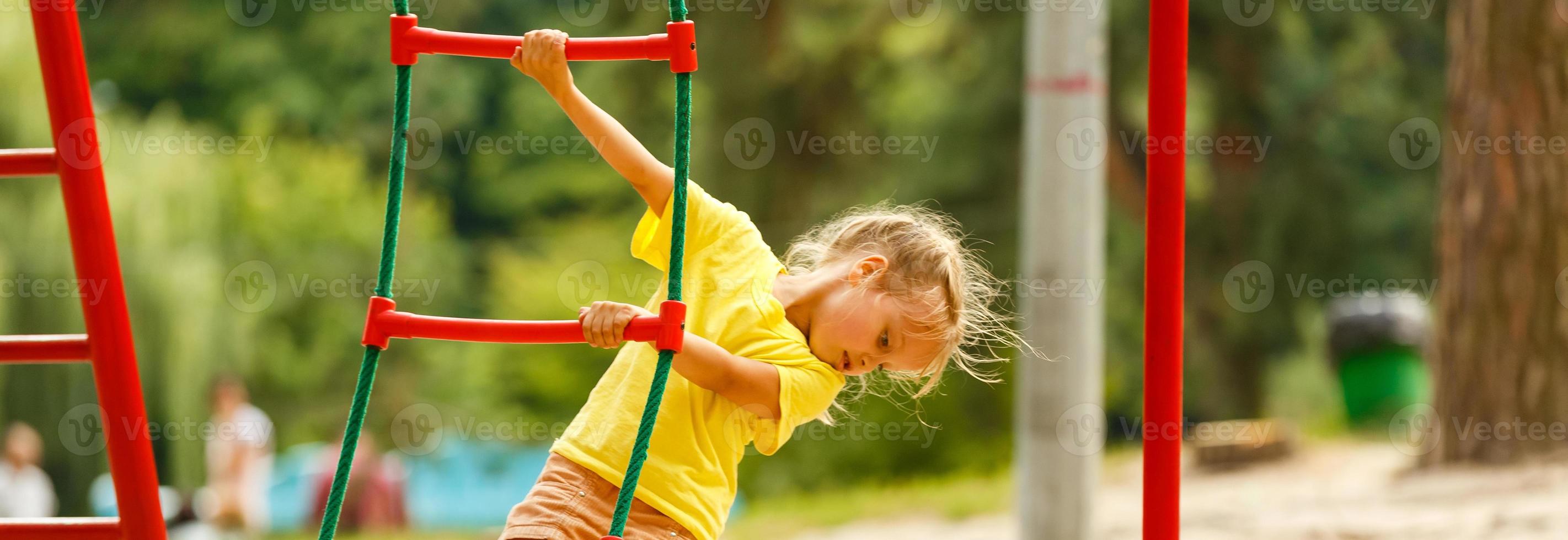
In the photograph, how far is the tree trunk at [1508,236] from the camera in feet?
16.0

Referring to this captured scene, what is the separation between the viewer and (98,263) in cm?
191

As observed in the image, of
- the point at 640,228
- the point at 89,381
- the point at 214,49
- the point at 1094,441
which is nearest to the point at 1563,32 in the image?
the point at 1094,441

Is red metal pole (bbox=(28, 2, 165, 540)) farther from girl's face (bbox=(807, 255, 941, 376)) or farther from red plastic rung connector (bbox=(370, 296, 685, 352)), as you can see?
girl's face (bbox=(807, 255, 941, 376))

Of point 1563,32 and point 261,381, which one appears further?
point 261,381

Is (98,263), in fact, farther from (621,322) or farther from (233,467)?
(233,467)

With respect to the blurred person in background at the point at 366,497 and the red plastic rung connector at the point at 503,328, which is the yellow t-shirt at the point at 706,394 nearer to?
the red plastic rung connector at the point at 503,328

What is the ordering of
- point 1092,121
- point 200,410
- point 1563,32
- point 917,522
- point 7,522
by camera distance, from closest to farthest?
point 7,522 → point 1092,121 → point 1563,32 → point 917,522 → point 200,410

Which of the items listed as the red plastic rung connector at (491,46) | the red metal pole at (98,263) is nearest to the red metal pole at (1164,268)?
the red plastic rung connector at (491,46)

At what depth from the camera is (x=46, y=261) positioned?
8719 mm

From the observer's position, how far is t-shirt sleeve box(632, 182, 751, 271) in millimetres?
2084

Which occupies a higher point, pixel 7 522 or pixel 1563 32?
pixel 1563 32

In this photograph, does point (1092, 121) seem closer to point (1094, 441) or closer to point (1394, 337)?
point (1094, 441)

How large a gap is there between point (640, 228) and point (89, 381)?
26.2 ft

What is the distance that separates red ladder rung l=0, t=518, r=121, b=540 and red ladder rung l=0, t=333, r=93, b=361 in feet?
0.06
